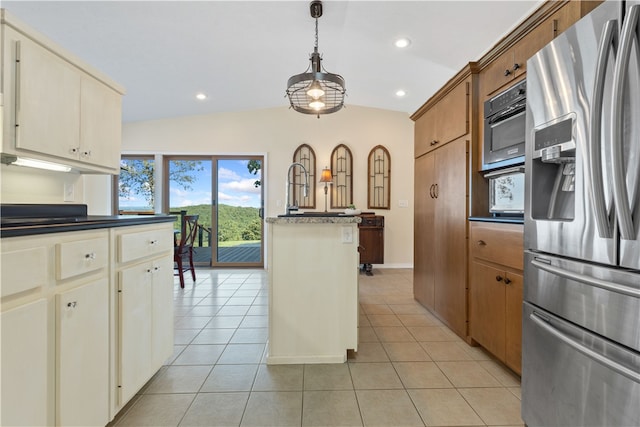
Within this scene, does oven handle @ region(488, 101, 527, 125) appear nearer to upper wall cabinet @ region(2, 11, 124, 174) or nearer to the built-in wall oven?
the built-in wall oven

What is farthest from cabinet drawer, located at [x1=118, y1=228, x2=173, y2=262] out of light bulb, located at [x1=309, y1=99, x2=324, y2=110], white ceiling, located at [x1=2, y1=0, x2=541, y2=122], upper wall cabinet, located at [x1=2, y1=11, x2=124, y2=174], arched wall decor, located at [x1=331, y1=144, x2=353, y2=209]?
arched wall decor, located at [x1=331, y1=144, x2=353, y2=209]

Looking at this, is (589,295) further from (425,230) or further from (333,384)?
(425,230)

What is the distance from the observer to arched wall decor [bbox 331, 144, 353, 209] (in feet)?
16.2

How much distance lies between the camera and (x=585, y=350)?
961 millimetres

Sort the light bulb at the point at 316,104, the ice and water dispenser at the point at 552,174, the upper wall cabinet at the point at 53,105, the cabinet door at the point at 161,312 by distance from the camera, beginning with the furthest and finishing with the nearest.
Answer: the light bulb at the point at 316,104
the cabinet door at the point at 161,312
the upper wall cabinet at the point at 53,105
the ice and water dispenser at the point at 552,174

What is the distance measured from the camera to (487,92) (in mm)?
2020

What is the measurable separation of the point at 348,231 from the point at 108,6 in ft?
8.79

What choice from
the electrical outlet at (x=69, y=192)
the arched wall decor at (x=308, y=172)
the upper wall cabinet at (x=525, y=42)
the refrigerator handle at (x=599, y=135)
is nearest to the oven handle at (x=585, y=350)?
the refrigerator handle at (x=599, y=135)

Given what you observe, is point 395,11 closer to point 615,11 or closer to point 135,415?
point 615,11

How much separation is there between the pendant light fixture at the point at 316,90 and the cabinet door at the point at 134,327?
144 centimetres

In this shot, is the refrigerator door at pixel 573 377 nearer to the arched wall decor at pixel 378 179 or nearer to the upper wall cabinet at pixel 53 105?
the upper wall cabinet at pixel 53 105

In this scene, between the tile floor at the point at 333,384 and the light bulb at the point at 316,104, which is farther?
the light bulb at the point at 316,104

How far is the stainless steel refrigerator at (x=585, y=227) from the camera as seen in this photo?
844 millimetres

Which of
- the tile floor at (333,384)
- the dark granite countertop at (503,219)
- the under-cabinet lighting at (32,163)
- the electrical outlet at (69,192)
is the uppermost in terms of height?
the under-cabinet lighting at (32,163)
